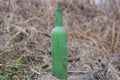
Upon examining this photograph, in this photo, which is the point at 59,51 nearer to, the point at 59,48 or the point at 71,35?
the point at 59,48

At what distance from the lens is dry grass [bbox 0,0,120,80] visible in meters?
3.33

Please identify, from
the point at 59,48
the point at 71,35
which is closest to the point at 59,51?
the point at 59,48

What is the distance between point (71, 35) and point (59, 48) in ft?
6.19

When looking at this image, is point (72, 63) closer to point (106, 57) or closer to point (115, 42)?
point (106, 57)

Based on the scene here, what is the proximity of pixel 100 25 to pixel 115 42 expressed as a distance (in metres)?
0.59

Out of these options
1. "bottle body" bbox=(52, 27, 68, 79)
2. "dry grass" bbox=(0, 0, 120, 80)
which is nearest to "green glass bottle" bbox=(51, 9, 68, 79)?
"bottle body" bbox=(52, 27, 68, 79)

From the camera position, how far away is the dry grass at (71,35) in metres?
3.33

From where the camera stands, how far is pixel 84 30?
4.64 meters

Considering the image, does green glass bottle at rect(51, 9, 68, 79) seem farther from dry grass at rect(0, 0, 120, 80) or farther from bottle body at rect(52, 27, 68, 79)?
dry grass at rect(0, 0, 120, 80)

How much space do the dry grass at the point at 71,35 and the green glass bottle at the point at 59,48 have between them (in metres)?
0.40

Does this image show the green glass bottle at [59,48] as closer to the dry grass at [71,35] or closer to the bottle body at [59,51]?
the bottle body at [59,51]

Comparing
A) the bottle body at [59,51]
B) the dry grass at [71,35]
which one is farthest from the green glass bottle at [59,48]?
the dry grass at [71,35]

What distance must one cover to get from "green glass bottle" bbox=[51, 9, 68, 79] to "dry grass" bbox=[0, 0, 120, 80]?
40 cm

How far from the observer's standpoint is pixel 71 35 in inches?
170
